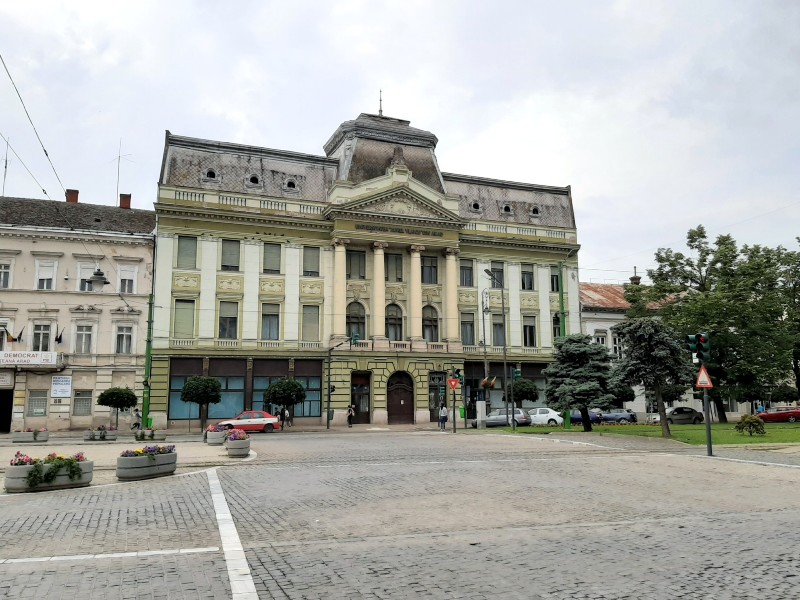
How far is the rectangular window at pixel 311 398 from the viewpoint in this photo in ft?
150

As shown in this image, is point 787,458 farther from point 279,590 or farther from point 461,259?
point 461,259

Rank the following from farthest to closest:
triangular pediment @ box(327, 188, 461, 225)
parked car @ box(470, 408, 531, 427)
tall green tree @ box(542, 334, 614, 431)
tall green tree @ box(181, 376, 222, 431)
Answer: triangular pediment @ box(327, 188, 461, 225) → parked car @ box(470, 408, 531, 427) → tall green tree @ box(181, 376, 222, 431) → tall green tree @ box(542, 334, 614, 431)

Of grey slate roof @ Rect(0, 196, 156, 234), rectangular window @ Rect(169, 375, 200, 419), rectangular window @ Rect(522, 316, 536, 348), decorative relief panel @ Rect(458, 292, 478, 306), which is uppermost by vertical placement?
grey slate roof @ Rect(0, 196, 156, 234)

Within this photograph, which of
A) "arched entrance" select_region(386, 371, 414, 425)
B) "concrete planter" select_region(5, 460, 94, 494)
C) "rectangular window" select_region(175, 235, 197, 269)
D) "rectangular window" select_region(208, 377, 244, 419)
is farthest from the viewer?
"arched entrance" select_region(386, 371, 414, 425)

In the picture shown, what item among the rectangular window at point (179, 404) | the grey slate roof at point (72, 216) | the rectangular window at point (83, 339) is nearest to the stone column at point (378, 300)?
the rectangular window at point (179, 404)

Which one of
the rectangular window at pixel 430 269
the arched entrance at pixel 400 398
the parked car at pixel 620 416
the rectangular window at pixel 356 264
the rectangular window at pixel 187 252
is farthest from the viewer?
the parked car at pixel 620 416

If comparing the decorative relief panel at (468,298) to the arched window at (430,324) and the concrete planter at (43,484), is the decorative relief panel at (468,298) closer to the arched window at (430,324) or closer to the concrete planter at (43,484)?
the arched window at (430,324)

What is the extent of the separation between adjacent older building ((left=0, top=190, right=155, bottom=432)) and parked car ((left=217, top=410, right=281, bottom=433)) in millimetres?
8133

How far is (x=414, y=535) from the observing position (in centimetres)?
936

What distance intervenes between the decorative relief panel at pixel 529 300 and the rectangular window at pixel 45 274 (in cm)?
3258

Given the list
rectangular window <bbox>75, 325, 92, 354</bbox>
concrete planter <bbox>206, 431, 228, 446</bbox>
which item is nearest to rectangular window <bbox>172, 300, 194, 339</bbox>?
rectangular window <bbox>75, 325, 92, 354</bbox>

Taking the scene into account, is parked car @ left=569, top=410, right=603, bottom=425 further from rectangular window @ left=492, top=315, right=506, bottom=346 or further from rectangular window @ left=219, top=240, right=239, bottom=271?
rectangular window @ left=219, top=240, right=239, bottom=271

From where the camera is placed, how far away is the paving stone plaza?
692cm

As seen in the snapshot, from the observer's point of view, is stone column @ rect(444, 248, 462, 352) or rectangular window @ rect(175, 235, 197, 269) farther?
stone column @ rect(444, 248, 462, 352)
